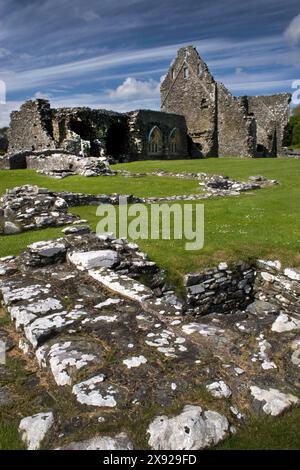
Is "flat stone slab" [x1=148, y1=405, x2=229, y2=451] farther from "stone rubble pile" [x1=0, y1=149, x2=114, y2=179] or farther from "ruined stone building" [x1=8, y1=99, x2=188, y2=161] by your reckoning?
"ruined stone building" [x1=8, y1=99, x2=188, y2=161]

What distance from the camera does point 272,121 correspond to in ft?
171

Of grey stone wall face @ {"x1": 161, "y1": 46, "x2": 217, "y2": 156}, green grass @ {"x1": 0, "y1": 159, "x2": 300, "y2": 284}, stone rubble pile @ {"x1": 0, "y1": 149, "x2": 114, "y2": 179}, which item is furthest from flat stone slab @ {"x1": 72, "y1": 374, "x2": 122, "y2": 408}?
grey stone wall face @ {"x1": 161, "y1": 46, "x2": 217, "y2": 156}

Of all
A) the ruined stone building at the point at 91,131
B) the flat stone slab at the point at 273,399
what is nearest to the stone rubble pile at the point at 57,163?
the ruined stone building at the point at 91,131

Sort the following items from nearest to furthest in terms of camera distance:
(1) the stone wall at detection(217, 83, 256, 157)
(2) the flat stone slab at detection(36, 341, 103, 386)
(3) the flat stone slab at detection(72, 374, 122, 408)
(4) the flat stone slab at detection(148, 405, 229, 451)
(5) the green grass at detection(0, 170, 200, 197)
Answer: (4) the flat stone slab at detection(148, 405, 229, 451) < (3) the flat stone slab at detection(72, 374, 122, 408) < (2) the flat stone slab at detection(36, 341, 103, 386) < (5) the green grass at detection(0, 170, 200, 197) < (1) the stone wall at detection(217, 83, 256, 157)

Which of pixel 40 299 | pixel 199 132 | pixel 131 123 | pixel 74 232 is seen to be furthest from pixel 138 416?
pixel 199 132

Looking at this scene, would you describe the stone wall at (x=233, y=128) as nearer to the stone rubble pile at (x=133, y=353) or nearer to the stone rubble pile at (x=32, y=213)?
the stone rubble pile at (x=32, y=213)

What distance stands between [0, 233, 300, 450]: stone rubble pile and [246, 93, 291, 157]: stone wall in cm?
4589

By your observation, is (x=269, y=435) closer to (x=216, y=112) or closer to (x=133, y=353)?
(x=133, y=353)

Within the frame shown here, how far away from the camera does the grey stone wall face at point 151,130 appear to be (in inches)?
1603

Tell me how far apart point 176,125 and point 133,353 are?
4364 cm

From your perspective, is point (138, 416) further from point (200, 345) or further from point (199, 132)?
point (199, 132)

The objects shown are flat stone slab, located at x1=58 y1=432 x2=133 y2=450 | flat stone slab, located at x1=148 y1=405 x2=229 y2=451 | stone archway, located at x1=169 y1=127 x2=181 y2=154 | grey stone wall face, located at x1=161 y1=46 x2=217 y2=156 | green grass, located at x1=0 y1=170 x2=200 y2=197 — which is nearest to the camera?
flat stone slab, located at x1=58 y1=432 x2=133 y2=450

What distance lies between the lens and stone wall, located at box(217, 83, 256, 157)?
45250 millimetres

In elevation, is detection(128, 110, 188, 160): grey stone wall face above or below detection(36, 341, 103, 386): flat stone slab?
above
